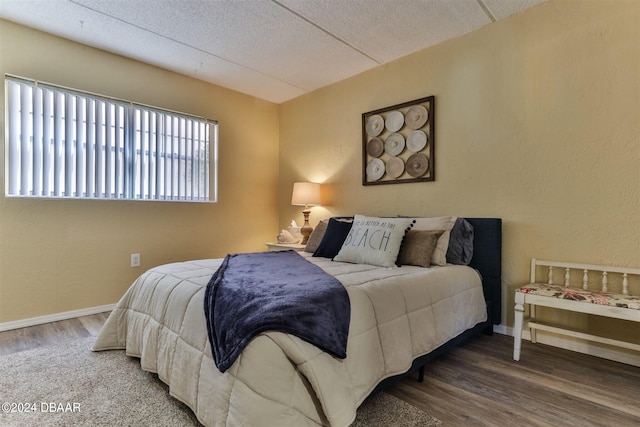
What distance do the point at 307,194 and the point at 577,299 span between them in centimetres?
259

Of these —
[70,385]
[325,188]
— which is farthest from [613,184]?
[70,385]

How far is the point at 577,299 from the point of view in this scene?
1.83 meters

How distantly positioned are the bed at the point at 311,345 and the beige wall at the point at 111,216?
1121 millimetres

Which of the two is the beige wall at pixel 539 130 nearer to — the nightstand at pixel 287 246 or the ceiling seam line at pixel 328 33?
the ceiling seam line at pixel 328 33

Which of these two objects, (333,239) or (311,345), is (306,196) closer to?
(333,239)

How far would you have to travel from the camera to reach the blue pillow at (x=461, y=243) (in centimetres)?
246

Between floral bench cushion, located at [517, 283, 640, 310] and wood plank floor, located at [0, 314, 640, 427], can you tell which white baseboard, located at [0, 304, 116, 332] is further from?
floral bench cushion, located at [517, 283, 640, 310]

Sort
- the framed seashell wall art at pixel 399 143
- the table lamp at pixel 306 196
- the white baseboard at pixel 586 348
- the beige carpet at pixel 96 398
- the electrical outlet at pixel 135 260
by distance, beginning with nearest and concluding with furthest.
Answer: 1. the beige carpet at pixel 96 398
2. the white baseboard at pixel 586 348
3. the framed seashell wall art at pixel 399 143
4. the electrical outlet at pixel 135 260
5. the table lamp at pixel 306 196

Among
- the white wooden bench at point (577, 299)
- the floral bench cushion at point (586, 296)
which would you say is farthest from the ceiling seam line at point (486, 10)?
the floral bench cushion at point (586, 296)

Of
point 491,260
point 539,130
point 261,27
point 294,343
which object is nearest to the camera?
point 294,343

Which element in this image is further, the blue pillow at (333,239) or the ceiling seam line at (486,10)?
the blue pillow at (333,239)

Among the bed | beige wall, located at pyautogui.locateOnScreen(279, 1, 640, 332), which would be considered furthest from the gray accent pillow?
beige wall, located at pyautogui.locateOnScreen(279, 1, 640, 332)

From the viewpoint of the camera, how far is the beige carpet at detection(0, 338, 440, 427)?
1.42 meters

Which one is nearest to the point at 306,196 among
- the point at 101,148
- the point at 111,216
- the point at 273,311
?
the point at 111,216
